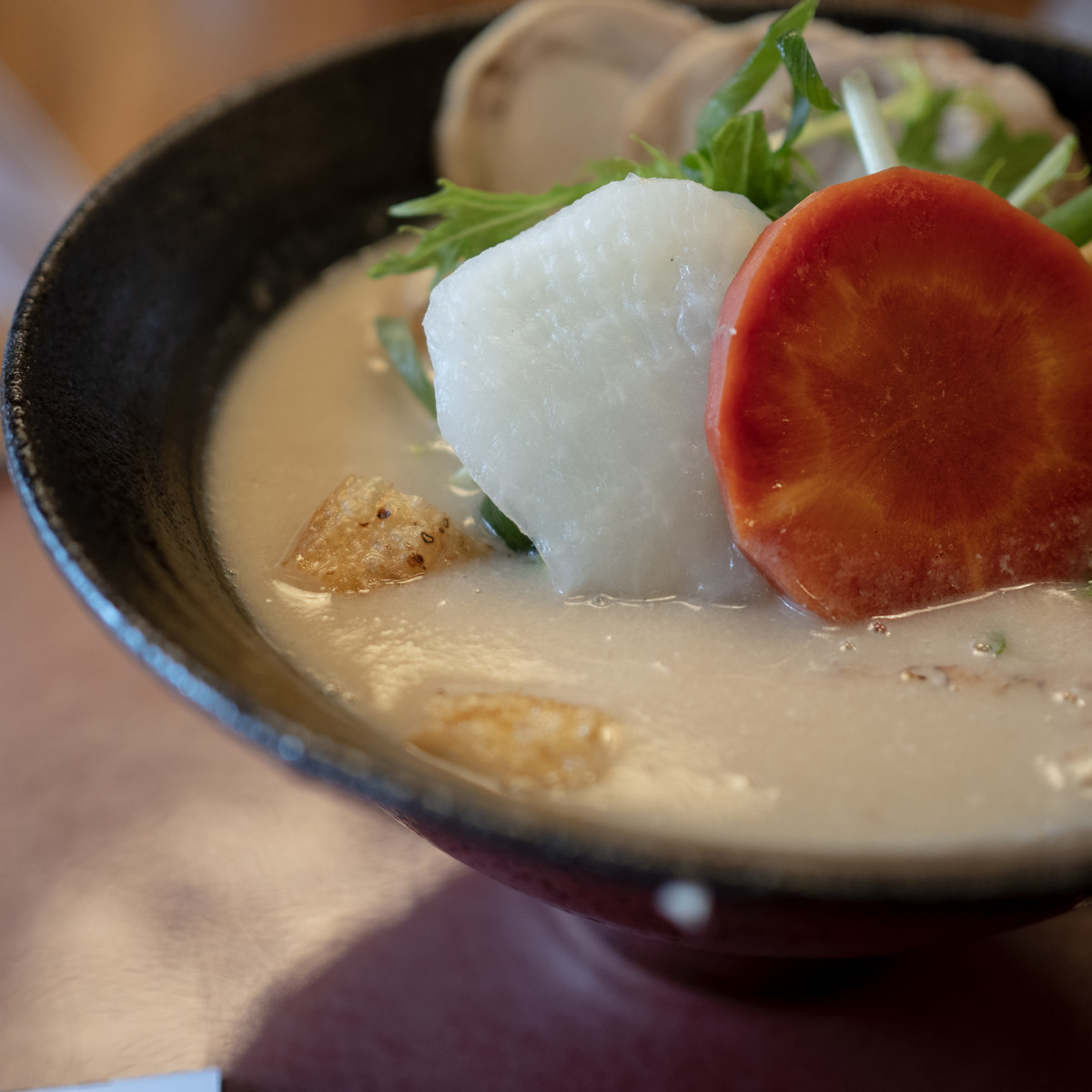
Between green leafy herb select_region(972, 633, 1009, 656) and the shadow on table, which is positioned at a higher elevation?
green leafy herb select_region(972, 633, 1009, 656)

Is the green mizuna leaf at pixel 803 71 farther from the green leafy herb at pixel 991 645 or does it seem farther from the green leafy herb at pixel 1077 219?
the green leafy herb at pixel 991 645

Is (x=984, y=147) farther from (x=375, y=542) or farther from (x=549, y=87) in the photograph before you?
(x=375, y=542)

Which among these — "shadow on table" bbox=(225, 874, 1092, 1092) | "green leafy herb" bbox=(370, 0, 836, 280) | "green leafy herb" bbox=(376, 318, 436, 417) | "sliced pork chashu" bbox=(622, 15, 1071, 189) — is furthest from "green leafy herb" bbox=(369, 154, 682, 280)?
→ "shadow on table" bbox=(225, 874, 1092, 1092)

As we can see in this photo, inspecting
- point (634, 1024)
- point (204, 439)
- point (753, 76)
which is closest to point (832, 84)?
point (753, 76)

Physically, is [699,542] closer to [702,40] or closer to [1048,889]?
[1048,889]

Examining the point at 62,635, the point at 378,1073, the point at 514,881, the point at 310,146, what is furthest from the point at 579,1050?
the point at 310,146

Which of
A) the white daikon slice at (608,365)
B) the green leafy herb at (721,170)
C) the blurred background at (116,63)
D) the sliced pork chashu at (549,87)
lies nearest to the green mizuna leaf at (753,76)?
the green leafy herb at (721,170)

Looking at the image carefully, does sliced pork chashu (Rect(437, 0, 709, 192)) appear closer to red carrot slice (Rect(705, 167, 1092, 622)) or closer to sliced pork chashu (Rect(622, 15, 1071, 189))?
sliced pork chashu (Rect(622, 15, 1071, 189))
